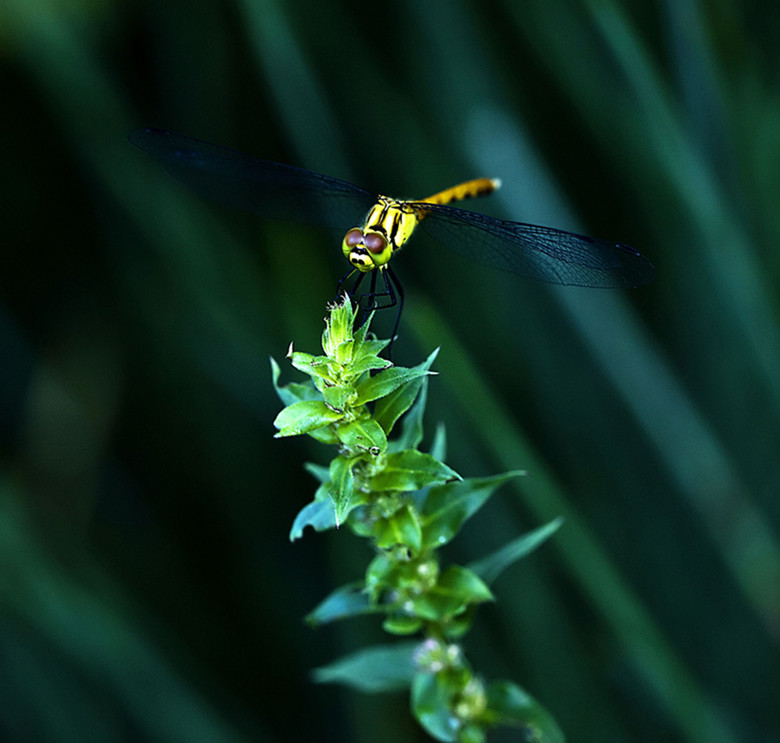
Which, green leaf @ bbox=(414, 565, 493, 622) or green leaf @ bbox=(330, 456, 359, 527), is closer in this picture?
green leaf @ bbox=(330, 456, 359, 527)

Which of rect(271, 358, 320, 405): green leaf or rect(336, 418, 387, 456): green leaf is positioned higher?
rect(271, 358, 320, 405): green leaf

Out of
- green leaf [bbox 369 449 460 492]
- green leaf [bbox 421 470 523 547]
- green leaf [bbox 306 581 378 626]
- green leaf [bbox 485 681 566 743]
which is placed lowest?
green leaf [bbox 485 681 566 743]

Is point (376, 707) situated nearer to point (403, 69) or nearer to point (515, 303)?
point (515, 303)

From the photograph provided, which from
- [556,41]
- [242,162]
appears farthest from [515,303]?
[242,162]

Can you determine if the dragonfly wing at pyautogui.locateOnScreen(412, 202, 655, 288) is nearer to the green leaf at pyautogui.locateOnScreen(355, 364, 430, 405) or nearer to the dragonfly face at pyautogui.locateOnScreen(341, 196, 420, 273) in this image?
the dragonfly face at pyautogui.locateOnScreen(341, 196, 420, 273)

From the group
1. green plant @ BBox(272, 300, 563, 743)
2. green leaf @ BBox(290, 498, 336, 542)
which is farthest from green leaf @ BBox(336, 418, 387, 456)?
green leaf @ BBox(290, 498, 336, 542)

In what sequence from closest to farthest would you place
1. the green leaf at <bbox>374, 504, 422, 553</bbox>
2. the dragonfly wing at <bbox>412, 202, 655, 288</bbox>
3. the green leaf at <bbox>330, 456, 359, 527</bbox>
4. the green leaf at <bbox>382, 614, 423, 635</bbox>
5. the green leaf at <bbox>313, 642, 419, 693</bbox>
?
the green leaf at <bbox>330, 456, 359, 527</bbox> → the green leaf at <bbox>374, 504, 422, 553</bbox> → the green leaf at <bbox>382, 614, 423, 635</bbox> → the green leaf at <bbox>313, 642, 419, 693</bbox> → the dragonfly wing at <bbox>412, 202, 655, 288</bbox>

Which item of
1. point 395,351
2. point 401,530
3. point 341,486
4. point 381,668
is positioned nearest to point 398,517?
point 401,530
